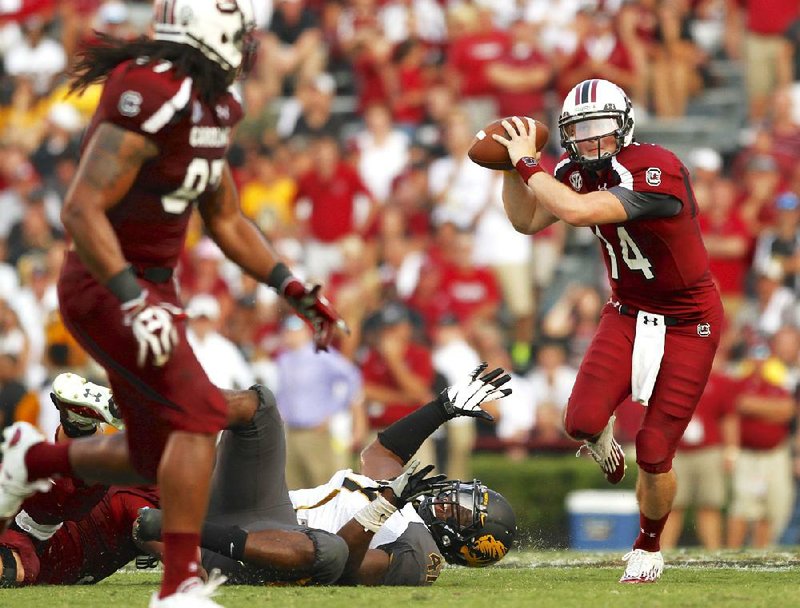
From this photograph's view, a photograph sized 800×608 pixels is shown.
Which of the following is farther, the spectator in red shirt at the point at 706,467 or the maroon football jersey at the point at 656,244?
the spectator in red shirt at the point at 706,467

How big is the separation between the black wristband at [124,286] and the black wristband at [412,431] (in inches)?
80.7

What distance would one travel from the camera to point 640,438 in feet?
20.1

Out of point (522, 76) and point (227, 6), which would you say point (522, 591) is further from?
point (522, 76)

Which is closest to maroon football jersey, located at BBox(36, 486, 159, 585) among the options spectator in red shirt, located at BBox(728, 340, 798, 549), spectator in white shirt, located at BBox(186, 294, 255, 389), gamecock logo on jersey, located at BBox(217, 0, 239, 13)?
gamecock logo on jersey, located at BBox(217, 0, 239, 13)

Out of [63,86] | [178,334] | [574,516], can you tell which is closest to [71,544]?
[178,334]

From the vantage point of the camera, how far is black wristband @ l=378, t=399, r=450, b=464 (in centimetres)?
632

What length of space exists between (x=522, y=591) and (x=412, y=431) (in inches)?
37.8

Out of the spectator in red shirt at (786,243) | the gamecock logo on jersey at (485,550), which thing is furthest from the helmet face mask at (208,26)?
the spectator in red shirt at (786,243)

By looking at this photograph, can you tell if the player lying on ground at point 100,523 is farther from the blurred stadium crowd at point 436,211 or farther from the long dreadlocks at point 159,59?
the blurred stadium crowd at point 436,211

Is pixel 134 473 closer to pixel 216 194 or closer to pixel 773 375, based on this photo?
pixel 216 194

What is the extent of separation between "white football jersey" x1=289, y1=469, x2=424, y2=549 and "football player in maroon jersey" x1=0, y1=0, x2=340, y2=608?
119 centimetres

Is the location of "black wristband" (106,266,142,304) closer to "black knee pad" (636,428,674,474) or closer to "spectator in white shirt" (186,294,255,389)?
"black knee pad" (636,428,674,474)

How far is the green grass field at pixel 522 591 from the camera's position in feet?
16.9

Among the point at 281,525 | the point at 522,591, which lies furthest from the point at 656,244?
the point at 281,525
